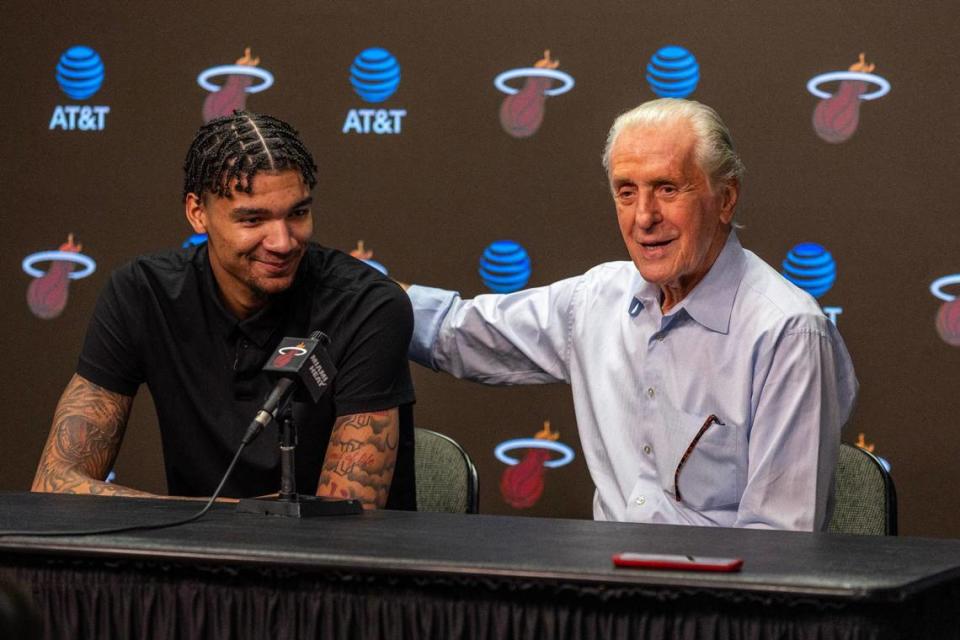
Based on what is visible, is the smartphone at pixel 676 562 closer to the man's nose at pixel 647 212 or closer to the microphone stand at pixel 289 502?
the microphone stand at pixel 289 502

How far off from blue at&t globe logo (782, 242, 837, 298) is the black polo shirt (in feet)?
3.93

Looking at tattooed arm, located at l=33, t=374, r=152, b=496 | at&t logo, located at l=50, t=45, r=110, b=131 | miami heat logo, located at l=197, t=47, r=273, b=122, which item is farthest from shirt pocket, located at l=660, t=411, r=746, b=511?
at&t logo, located at l=50, t=45, r=110, b=131

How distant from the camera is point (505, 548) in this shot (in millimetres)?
1556

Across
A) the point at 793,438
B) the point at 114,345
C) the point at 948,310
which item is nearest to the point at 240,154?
the point at 114,345

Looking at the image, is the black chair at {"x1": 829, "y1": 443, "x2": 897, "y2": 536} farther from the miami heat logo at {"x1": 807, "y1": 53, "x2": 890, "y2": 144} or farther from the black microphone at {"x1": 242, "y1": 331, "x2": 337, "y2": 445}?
the black microphone at {"x1": 242, "y1": 331, "x2": 337, "y2": 445}

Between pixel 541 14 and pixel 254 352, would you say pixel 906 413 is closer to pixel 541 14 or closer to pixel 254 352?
pixel 541 14

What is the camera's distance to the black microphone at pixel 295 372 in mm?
1875

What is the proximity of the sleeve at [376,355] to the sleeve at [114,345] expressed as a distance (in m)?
0.48

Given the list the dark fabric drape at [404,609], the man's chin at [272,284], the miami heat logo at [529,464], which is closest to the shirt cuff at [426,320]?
the man's chin at [272,284]

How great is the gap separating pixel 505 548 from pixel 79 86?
2.76 meters

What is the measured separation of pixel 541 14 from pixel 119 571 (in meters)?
2.29

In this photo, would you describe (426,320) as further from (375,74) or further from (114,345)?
(375,74)

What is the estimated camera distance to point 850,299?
3.22 metres

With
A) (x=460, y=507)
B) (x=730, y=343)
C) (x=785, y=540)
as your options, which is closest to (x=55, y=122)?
(x=460, y=507)
